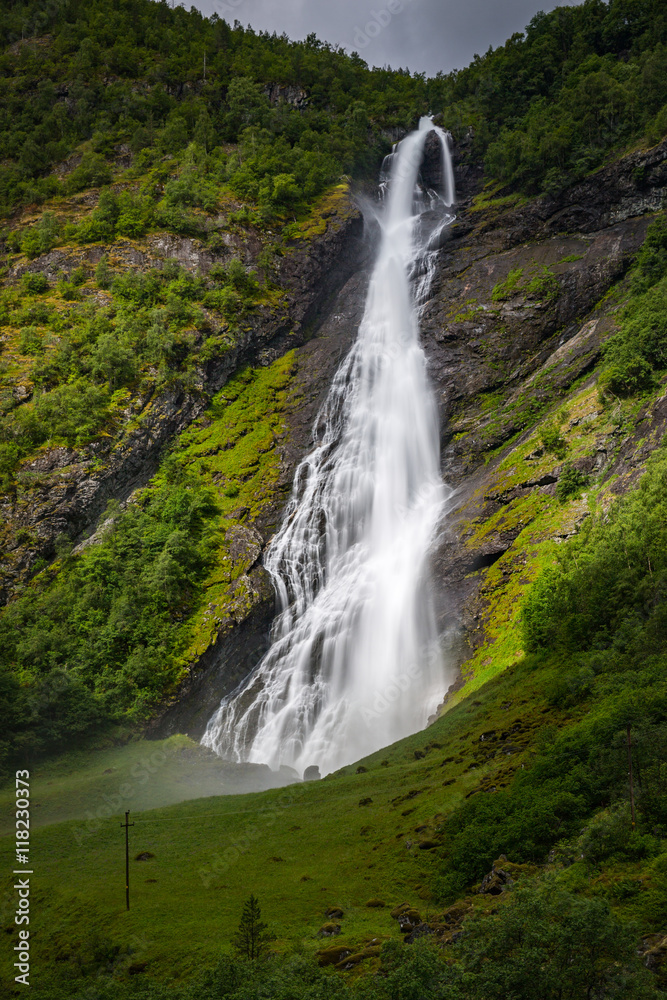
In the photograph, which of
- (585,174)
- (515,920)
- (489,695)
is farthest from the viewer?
(585,174)

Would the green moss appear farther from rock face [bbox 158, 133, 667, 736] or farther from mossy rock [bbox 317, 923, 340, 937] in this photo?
mossy rock [bbox 317, 923, 340, 937]

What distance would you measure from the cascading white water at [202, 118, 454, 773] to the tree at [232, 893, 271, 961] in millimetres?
19783

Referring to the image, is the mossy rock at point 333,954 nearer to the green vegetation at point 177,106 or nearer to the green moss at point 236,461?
the green moss at point 236,461

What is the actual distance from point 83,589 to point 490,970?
3888cm

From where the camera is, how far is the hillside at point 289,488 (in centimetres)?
1337

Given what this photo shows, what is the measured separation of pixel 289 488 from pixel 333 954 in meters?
38.5

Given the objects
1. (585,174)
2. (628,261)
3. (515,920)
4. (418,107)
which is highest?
(418,107)

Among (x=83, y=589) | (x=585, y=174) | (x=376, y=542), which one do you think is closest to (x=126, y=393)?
(x=83, y=589)

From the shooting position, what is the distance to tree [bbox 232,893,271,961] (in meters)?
12.1

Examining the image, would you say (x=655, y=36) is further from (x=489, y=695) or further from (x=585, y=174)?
(x=489, y=695)

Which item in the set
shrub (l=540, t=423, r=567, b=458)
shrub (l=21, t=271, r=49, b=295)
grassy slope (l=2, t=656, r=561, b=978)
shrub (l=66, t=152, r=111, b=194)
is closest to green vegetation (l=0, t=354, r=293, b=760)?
grassy slope (l=2, t=656, r=561, b=978)

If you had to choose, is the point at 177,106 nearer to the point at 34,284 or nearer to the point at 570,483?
the point at 34,284

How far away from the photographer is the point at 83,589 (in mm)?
42188

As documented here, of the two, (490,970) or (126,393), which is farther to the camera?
(126,393)
